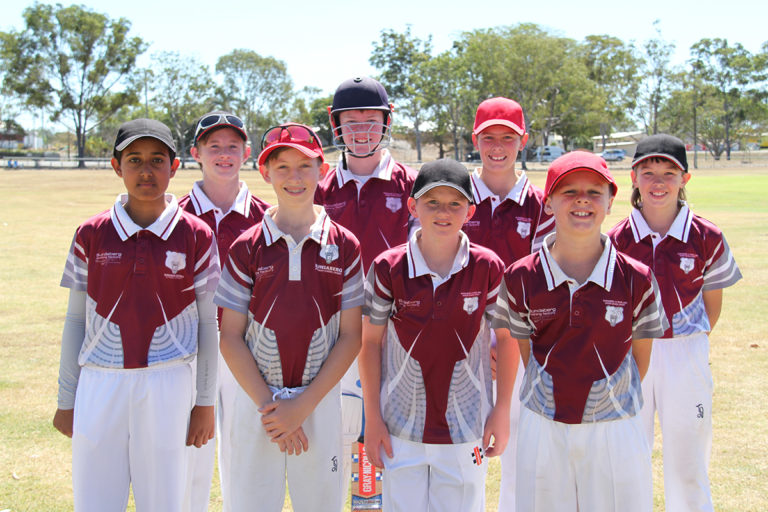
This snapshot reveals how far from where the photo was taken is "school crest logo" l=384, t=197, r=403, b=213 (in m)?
4.11

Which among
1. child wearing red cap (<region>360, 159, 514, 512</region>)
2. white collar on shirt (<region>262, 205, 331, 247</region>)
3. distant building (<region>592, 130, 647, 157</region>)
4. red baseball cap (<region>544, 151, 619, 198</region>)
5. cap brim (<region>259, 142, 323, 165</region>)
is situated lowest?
child wearing red cap (<region>360, 159, 514, 512</region>)

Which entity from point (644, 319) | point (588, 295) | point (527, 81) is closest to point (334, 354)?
point (588, 295)

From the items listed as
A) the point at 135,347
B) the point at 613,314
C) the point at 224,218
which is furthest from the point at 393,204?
the point at 135,347

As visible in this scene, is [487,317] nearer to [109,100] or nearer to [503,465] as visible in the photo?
[503,465]

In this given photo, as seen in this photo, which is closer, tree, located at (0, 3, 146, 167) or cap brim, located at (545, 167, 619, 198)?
cap brim, located at (545, 167, 619, 198)

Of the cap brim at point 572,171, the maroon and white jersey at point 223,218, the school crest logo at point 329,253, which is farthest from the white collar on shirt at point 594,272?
the maroon and white jersey at point 223,218

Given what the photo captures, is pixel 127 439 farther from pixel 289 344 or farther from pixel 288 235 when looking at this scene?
pixel 288 235

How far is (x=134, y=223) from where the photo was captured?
3150 mm

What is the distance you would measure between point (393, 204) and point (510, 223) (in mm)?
712

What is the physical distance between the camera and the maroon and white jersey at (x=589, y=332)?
2873 millimetres

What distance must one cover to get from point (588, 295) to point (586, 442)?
0.62 metres

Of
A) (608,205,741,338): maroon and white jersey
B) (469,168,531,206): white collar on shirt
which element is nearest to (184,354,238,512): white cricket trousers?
(469,168,531,206): white collar on shirt

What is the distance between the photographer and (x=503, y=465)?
153 inches

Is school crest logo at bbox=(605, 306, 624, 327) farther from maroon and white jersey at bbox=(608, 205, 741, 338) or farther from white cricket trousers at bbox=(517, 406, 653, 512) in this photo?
maroon and white jersey at bbox=(608, 205, 741, 338)
